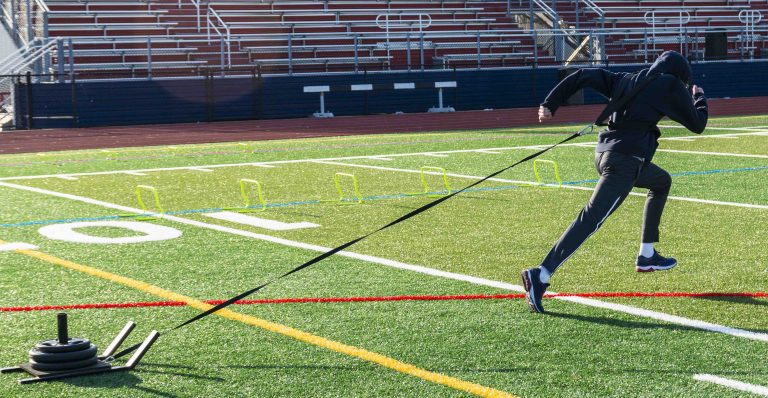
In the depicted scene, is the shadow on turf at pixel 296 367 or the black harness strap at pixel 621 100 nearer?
the shadow on turf at pixel 296 367

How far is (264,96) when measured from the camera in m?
28.5

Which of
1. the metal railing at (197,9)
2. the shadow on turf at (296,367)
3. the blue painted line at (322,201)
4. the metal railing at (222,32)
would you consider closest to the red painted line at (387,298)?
the shadow on turf at (296,367)

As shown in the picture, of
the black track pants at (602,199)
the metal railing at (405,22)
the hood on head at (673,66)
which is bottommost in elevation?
the black track pants at (602,199)

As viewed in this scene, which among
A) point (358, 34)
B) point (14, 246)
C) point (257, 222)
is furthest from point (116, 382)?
point (358, 34)

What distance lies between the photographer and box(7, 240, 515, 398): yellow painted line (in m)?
4.74

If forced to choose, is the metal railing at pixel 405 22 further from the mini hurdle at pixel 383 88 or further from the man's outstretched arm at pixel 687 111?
the man's outstretched arm at pixel 687 111

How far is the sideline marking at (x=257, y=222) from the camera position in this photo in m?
9.73

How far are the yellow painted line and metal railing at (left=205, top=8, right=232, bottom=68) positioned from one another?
2100cm

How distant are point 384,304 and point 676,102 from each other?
2012mm

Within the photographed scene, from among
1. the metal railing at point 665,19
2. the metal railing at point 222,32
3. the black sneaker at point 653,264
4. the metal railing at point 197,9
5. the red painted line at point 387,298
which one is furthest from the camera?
the metal railing at point 665,19

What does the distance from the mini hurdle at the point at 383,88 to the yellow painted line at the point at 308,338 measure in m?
21.0

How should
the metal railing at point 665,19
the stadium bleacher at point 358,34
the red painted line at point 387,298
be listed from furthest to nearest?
the metal railing at point 665,19 → the stadium bleacher at point 358,34 → the red painted line at point 387,298

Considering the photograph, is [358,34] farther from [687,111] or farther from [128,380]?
[128,380]

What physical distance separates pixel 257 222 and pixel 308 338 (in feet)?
14.9
